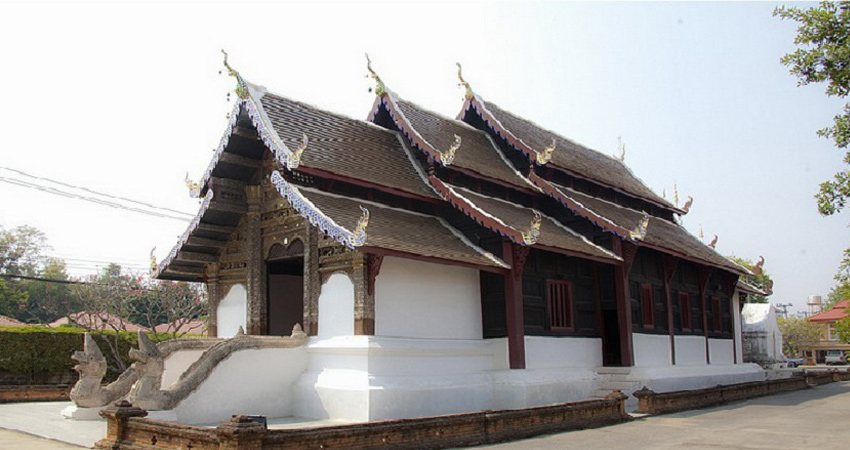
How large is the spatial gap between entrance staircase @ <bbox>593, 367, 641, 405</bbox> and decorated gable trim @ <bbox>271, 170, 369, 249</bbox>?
687 cm

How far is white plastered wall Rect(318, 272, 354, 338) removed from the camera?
12664mm

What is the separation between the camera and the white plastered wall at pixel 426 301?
42.0 feet

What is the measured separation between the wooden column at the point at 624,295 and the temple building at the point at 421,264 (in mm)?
38

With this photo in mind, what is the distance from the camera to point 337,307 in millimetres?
12938

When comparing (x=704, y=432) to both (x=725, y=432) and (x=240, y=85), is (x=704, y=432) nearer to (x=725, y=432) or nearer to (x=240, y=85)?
(x=725, y=432)

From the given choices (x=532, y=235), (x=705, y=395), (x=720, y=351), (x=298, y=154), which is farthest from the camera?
(x=720, y=351)

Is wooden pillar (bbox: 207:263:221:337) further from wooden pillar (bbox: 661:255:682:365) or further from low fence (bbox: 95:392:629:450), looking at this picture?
wooden pillar (bbox: 661:255:682:365)

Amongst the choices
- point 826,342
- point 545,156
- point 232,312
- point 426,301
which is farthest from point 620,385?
point 826,342

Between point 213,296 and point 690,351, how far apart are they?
12117 mm

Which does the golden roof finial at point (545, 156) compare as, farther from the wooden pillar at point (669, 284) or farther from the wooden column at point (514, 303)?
the wooden pillar at point (669, 284)

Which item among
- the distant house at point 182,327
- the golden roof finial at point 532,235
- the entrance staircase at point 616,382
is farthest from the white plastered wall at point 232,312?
the distant house at point 182,327

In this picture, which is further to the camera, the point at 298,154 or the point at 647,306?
the point at 647,306

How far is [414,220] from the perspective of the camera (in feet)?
46.6

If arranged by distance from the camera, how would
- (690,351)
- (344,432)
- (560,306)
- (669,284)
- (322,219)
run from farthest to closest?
(690,351) → (669,284) → (560,306) → (322,219) → (344,432)
